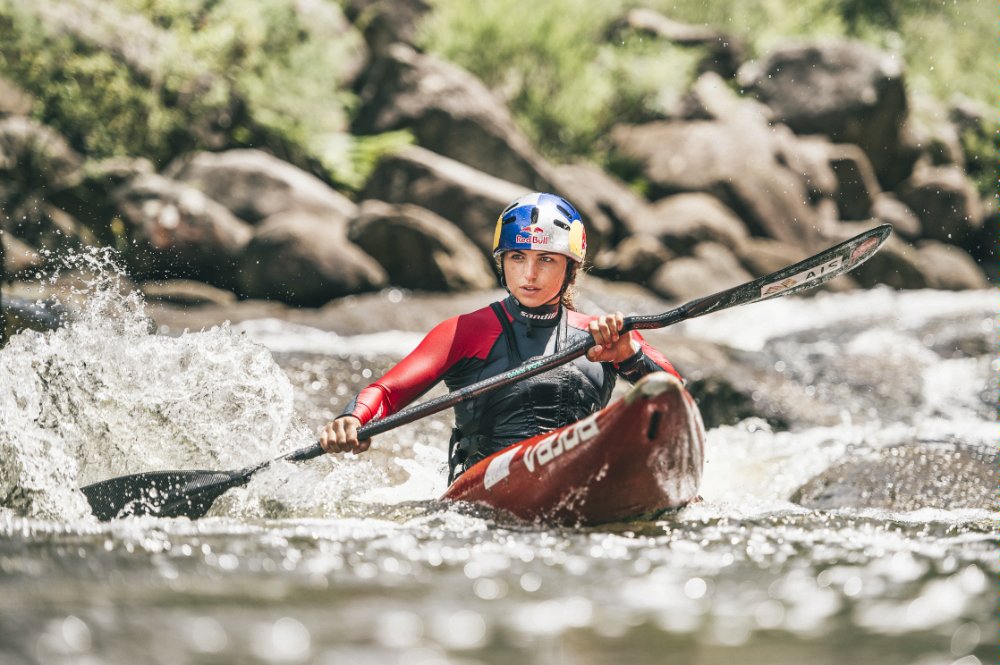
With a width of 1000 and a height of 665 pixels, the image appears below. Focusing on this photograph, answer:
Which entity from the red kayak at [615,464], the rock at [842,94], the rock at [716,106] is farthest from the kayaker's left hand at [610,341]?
the rock at [842,94]

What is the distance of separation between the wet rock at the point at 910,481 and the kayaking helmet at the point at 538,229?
6.20ft

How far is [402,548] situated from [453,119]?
13893 mm

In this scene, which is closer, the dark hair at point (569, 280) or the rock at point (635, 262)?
the dark hair at point (569, 280)

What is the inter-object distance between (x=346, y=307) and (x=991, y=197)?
17.0 metres

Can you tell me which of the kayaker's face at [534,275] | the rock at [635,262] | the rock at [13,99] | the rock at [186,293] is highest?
the rock at [13,99]

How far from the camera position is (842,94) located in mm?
21109

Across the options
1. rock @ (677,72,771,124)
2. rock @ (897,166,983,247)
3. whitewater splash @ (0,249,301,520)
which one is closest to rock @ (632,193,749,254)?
rock @ (677,72,771,124)

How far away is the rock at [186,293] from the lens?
1203 cm

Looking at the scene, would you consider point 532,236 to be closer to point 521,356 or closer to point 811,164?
point 521,356

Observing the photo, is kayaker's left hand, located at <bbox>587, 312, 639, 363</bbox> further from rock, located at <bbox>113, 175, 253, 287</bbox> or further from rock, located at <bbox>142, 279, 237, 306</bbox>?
rock, located at <bbox>113, 175, 253, 287</bbox>

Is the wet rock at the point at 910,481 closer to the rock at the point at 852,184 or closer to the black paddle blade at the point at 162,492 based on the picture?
the black paddle blade at the point at 162,492

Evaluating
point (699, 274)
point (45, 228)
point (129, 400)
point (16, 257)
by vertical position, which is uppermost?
point (45, 228)

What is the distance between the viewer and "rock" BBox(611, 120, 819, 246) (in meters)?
18.4

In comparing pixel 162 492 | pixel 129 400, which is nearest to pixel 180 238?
pixel 129 400
